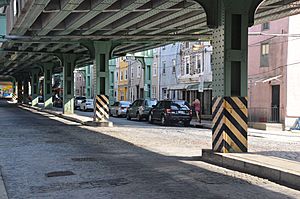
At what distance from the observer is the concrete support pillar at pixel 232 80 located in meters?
11.6

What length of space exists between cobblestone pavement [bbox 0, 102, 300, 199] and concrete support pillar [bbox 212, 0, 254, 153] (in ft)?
3.41

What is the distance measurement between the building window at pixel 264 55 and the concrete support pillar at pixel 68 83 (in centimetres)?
1451

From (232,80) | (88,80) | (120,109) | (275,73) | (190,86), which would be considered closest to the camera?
(232,80)

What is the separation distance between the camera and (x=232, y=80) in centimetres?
1179

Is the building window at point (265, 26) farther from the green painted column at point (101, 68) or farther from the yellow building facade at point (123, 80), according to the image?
the yellow building facade at point (123, 80)

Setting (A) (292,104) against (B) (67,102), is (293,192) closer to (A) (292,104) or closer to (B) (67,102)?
(A) (292,104)

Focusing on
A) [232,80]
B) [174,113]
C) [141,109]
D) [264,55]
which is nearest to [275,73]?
[264,55]

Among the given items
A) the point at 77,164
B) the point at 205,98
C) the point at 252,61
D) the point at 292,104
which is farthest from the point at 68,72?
the point at 77,164

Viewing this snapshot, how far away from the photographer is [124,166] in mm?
10875

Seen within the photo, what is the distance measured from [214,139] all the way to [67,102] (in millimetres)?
25197

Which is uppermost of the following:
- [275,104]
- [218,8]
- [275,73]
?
[218,8]

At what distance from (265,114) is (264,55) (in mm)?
3905

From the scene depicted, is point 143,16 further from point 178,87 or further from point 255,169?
point 178,87

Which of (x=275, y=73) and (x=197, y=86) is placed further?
(x=197, y=86)
